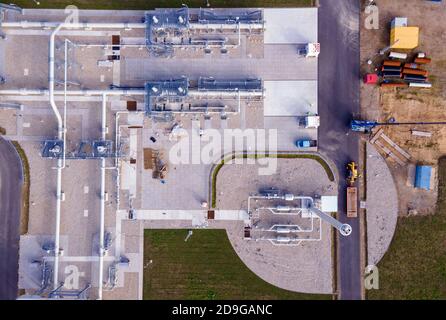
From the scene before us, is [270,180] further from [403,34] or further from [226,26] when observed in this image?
[403,34]

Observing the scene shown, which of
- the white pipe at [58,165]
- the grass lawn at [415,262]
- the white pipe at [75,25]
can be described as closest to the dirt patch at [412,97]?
the grass lawn at [415,262]

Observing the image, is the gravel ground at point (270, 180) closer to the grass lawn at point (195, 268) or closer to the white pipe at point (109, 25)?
the grass lawn at point (195, 268)

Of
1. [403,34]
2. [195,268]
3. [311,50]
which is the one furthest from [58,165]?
[403,34]

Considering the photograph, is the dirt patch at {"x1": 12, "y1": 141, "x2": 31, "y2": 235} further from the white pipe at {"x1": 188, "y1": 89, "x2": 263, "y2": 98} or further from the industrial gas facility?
the white pipe at {"x1": 188, "y1": 89, "x2": 263, "y2": 98}

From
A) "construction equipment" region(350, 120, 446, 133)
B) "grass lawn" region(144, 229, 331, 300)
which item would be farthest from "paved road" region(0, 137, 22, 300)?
"construction equipment" region(350, 120, 446, 133)

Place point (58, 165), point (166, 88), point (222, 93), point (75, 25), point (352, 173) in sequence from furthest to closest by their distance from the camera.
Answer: point (75, 25) < point (352, 173) < point (222, 93) < point (58, 165) < point (166, 88)
